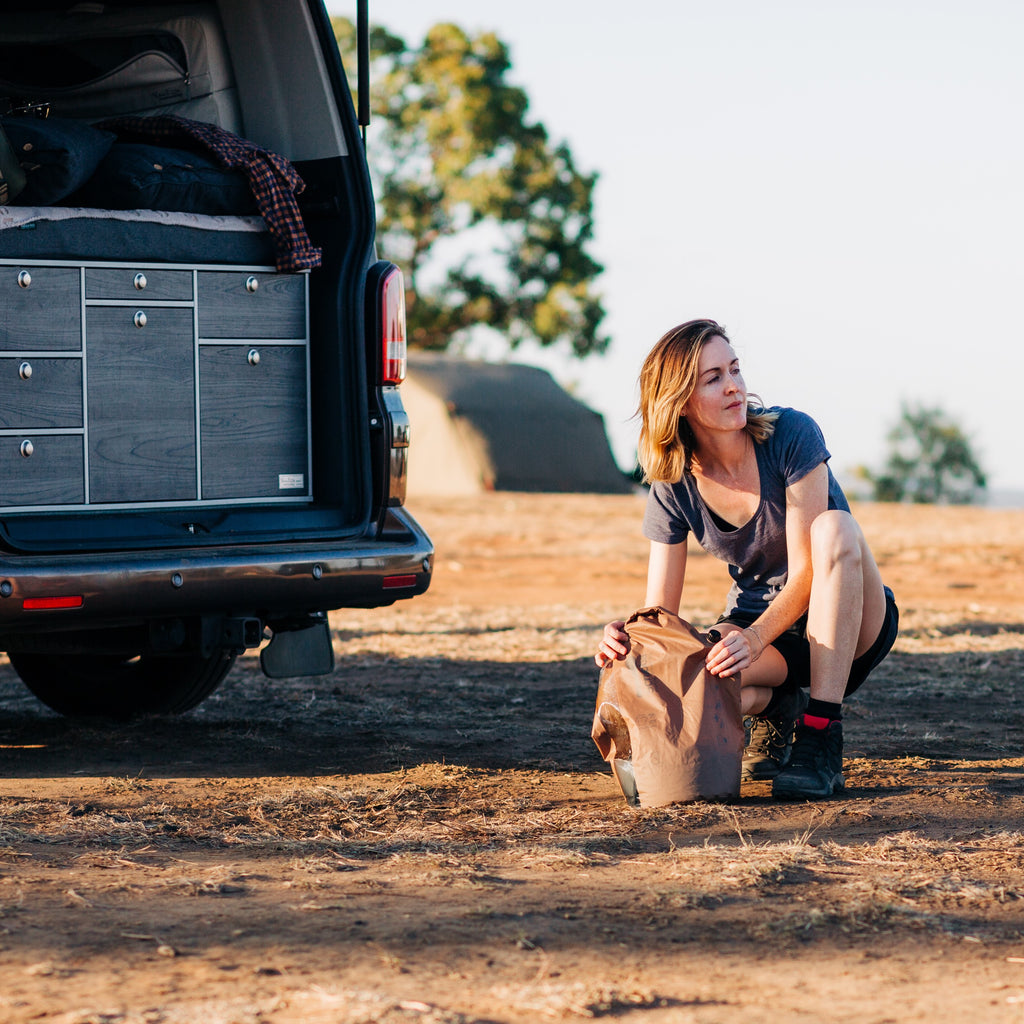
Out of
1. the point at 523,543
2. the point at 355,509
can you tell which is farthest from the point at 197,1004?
the point at 523,543

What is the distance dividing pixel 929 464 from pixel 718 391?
110 ft

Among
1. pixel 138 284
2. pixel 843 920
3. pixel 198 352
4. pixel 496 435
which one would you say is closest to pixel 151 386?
pixel 198 352

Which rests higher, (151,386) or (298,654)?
(151,386)

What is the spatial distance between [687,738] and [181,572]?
4.55 ft

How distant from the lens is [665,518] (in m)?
4.04

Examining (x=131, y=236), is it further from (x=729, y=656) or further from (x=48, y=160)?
(x=729, y=656)

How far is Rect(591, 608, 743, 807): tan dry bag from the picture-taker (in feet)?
12.0

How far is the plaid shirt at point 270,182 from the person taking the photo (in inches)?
171

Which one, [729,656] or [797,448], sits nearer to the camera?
[729,656]

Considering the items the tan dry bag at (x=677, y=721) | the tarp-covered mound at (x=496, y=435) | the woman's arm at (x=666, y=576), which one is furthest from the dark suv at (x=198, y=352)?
the tarp-covered mound at (x=496, y=435)

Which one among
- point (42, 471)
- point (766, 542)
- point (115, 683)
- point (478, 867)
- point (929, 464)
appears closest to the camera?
point (478, 867)

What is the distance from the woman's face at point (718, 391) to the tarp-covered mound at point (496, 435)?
51.7 ft

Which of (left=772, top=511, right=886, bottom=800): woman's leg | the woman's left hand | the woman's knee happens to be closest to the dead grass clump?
the woman's left hand

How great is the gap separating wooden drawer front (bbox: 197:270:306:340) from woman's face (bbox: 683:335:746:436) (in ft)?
4.33
